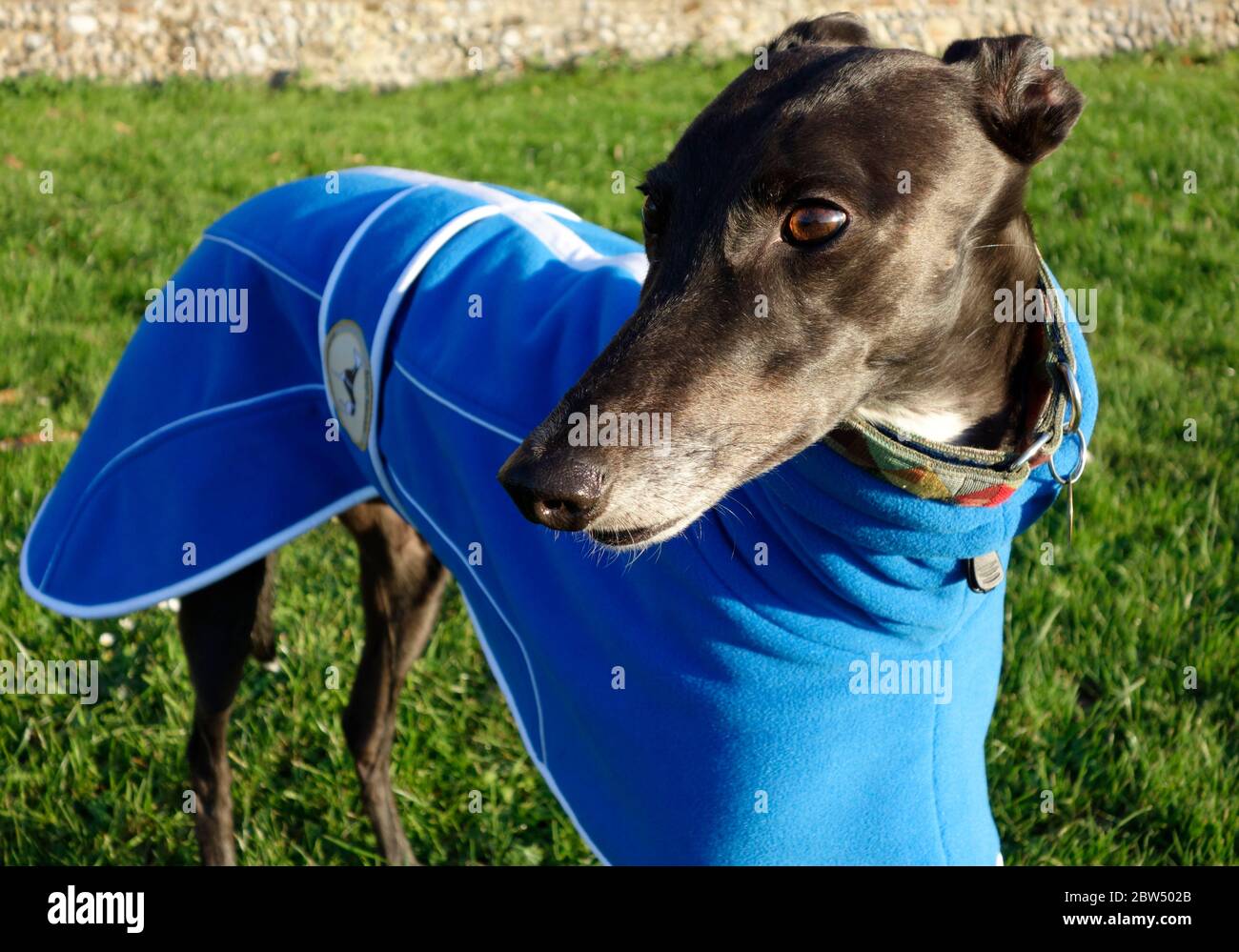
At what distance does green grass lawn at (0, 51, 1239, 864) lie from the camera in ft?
9.26

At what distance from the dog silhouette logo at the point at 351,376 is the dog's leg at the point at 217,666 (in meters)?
0.50

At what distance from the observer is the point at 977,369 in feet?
6.02

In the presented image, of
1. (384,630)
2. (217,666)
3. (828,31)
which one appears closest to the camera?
(828,31)

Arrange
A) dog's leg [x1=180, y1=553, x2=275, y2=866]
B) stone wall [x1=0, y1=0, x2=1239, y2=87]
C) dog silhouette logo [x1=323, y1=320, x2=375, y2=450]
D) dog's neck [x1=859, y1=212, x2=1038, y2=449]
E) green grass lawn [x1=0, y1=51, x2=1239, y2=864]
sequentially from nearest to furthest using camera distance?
dog's neck [x1=859, y1=212, x2=1038, y2=449]
dog silhouette logo [x1=323, y1=320, x2=375, y2=450]
dog's leg [x1=180, y1=553, x2=275, y2=866]
green grass lawn [x1=0, y1=51, x2=1239, y2=864]
stone wall [x1=0, y1=0, x2=1239, y2=87]

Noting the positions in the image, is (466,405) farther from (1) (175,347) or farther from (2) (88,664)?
(2) (88,664)

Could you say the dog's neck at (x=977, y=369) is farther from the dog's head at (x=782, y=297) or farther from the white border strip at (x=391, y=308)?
the white border strip at (x=391, y=308)

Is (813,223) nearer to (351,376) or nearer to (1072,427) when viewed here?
(1072,427)

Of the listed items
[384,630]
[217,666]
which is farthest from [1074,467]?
[217,666]

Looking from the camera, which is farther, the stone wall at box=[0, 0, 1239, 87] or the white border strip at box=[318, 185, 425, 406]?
the stone wall at box=[0, 0, 1239, 87]

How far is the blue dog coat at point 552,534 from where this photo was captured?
5.87 feet

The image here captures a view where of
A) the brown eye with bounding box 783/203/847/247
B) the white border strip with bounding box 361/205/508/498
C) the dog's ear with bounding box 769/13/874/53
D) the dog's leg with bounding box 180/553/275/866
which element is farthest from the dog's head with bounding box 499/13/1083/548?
the dog's leg with bounding box 180/553/275/866

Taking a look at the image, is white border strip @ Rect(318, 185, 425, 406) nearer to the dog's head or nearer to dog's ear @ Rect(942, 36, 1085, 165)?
the dog's head

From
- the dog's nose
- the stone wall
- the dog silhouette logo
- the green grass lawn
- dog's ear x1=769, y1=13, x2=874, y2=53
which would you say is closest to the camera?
the dog's nose

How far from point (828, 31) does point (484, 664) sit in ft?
6.14
